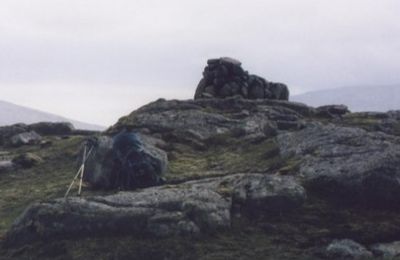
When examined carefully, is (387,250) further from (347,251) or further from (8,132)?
(8,132)

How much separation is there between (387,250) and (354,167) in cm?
734

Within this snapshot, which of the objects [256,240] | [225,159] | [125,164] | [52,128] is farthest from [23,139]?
[256,240]

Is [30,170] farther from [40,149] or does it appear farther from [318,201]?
[318,201]

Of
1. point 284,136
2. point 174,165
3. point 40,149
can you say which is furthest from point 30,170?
point 284,136

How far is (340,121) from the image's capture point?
208 feet

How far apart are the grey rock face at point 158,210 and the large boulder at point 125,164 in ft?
24.1

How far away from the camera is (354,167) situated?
3812 centimetres

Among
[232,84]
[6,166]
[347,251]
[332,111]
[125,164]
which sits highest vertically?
[232,84]

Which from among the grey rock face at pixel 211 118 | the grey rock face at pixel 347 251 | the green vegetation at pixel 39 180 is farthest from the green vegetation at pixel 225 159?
the grey rock face at pixel 347 251

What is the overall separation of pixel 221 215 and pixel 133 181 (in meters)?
12.4

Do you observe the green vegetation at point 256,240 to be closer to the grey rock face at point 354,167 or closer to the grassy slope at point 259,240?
the grassy slope at point 259,240

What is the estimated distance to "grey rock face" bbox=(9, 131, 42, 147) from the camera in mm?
76625

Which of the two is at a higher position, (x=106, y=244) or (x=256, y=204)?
(x=256, y=204)

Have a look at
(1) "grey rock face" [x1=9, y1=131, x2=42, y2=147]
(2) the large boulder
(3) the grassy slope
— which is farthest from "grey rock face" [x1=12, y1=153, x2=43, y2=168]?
(3) the grassy slope
